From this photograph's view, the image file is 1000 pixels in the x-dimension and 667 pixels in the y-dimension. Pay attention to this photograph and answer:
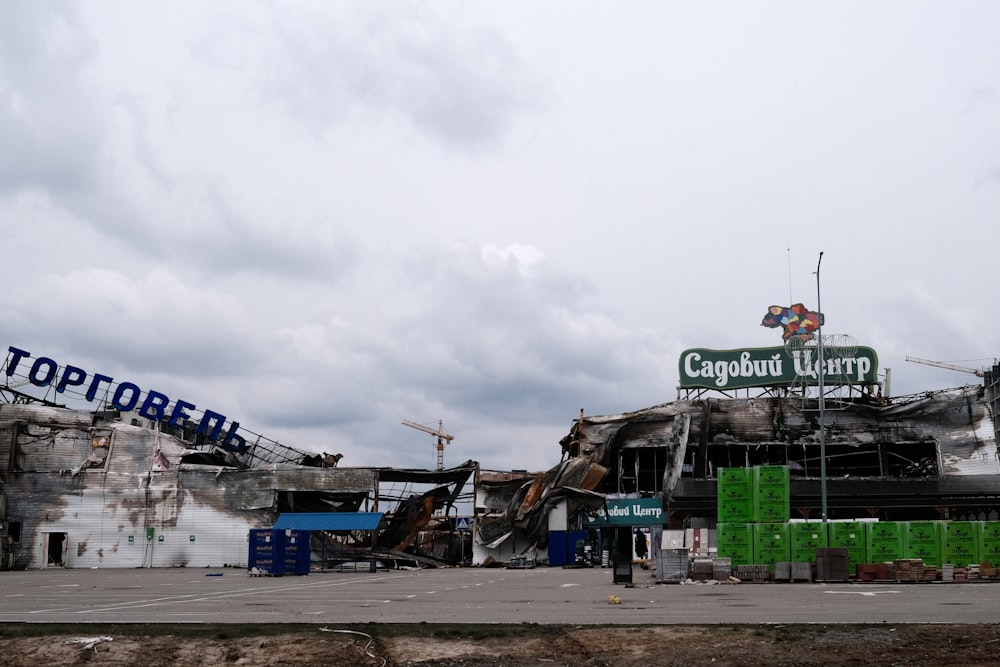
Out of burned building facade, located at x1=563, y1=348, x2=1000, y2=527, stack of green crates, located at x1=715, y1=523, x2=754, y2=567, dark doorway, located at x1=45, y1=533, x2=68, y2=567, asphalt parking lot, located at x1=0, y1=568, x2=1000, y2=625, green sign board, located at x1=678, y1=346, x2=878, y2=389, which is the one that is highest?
green sign board, located at x1=678, y1=346, x2=878, y2=389

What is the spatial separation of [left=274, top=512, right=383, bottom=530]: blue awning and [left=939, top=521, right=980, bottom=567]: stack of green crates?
30386mm

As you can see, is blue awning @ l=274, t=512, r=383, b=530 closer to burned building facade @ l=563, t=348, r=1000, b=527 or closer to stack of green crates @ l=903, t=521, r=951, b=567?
burned building facade @ l=563, t=348, r=1000, b=527

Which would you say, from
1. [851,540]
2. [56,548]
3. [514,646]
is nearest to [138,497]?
[56,548]

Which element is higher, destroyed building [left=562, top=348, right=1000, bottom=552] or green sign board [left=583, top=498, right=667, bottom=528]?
destroyed building [left=562, top=348, right=1000, bottom=552]

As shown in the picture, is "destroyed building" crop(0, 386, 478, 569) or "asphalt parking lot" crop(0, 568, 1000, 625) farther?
"destroyed building" crop(0, 386, 478, 569)

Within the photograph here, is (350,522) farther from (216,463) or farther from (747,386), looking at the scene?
(747,386)

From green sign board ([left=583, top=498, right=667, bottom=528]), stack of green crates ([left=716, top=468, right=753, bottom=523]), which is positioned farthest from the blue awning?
stack of green crates ([left=716, top=468, right=753, bottom=523])

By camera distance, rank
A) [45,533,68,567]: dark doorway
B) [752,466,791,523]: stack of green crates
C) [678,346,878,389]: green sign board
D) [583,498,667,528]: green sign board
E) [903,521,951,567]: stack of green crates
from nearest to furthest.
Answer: [903,521,951,567]: stack of green crates → [752,466,791,523]: stack of green crates → [45,533,68,567]: dark doorway → [583,498,667,528]: green sign board → [678,346,878,389]: green sign board

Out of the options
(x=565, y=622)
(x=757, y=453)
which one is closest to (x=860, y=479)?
(x=757, y=453)

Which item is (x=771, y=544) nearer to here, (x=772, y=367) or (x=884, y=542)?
(x=884, y=542)

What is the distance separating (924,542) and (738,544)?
6.70 metres

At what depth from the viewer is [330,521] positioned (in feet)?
178

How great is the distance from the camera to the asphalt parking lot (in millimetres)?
18406

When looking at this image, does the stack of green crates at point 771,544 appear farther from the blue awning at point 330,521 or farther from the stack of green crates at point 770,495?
the blue awning at point 330,521
